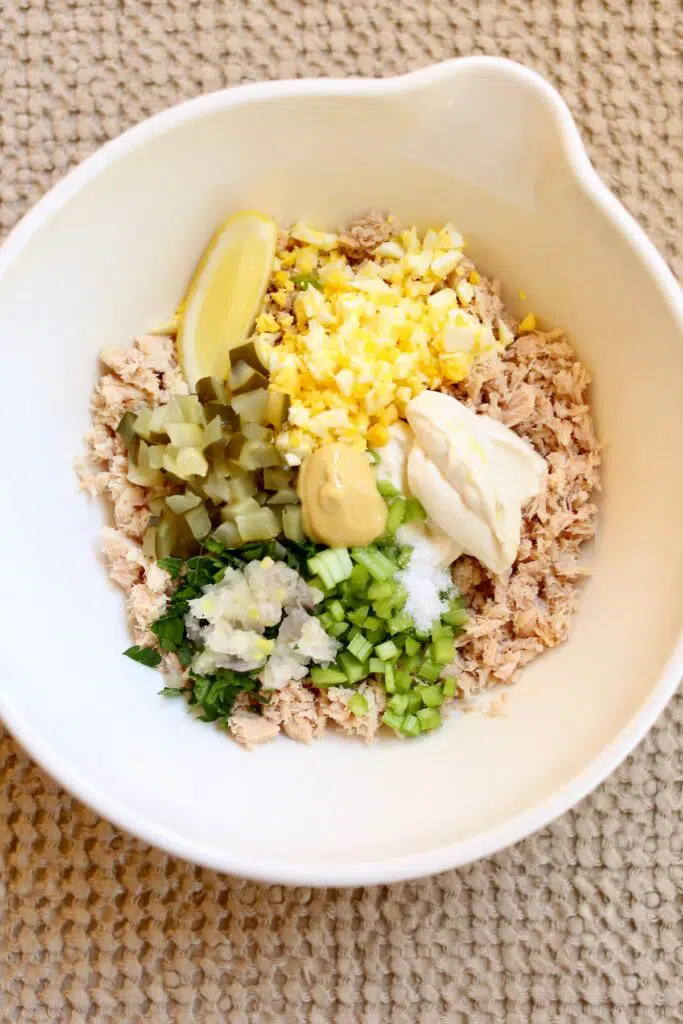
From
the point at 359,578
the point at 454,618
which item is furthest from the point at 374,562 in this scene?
the point at 454,618

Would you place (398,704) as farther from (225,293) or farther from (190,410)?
(225,293)

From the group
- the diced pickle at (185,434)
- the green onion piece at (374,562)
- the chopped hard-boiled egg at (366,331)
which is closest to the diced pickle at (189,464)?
the diced pickle at (185,434)

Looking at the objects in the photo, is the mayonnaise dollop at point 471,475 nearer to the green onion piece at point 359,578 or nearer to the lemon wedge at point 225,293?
the green onion piece at point 359,578

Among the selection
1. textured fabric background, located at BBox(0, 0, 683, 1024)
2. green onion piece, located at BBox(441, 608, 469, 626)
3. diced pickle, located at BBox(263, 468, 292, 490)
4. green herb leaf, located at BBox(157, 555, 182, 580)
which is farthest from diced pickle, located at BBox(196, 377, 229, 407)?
textured fabric background, located at BBox(0, 0, 683, 1024)

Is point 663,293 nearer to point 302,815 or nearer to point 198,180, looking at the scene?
point 198,180

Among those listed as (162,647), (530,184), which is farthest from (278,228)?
(162,647)
